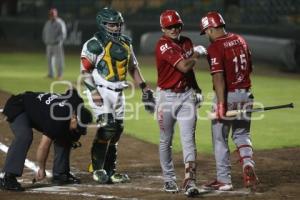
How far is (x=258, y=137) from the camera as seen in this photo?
13.1 m

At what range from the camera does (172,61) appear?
838cm

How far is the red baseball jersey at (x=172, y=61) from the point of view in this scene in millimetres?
8430

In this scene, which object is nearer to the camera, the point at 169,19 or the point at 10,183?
the point at 169,19

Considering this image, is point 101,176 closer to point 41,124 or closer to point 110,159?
point 110,159

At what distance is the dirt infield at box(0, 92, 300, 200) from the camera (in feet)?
28.0

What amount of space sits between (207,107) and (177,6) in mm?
17875

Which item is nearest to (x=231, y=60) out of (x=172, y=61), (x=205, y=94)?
(x=172, y=61)

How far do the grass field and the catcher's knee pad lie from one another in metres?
2.84

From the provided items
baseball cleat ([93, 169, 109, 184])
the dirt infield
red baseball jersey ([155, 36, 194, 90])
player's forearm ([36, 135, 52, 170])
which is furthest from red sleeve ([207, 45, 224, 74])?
player's forearm ([36, 135, 52, 170])

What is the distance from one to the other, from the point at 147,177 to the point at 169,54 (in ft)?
6.67

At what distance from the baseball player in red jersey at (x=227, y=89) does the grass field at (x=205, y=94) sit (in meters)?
2.93

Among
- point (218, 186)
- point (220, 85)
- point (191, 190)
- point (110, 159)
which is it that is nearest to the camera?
point (191, 190)

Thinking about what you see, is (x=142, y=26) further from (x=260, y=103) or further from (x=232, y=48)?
(x=232, y=48)

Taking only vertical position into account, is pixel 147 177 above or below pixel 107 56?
below
